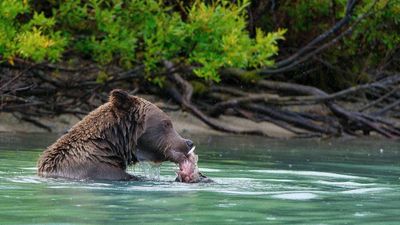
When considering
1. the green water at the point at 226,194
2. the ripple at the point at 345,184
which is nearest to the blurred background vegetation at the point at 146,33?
the green water at the point at 226,194

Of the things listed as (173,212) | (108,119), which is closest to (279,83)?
(108,119)

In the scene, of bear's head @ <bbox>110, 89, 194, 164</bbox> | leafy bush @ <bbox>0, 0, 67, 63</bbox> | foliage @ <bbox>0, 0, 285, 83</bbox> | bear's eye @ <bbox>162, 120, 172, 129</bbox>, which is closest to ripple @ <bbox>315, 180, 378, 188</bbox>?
bear's head @ <bbox>110, 89, 194, 164</bbox>

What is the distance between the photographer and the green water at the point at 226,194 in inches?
273

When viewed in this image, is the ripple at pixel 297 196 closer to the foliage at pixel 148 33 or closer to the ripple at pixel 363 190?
the ripple at pixel 363 190

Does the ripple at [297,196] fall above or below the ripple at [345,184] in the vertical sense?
below

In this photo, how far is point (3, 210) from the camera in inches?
281

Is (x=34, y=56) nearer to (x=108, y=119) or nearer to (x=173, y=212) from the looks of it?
(x=108, y=119)

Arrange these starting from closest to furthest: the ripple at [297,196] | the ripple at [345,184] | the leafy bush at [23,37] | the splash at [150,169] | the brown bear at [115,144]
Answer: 1. the ripple at [297,196]
2. the brown bear at [115,144]
3. the ripple at [345,184]
4. the splash at [150,169]
5. the leafy bush at [23,37]

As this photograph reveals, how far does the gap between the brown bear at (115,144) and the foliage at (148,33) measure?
4.41 meters

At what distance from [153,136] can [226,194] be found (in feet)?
5.50

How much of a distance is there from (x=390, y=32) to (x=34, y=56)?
847cm

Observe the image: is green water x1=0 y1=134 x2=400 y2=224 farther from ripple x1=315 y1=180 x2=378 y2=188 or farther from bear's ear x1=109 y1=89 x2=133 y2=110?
bear's ear x1=109 y1=89 x2=133 y2=110

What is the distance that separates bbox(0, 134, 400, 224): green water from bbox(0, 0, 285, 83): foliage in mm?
1784

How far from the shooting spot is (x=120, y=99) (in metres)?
9.86
